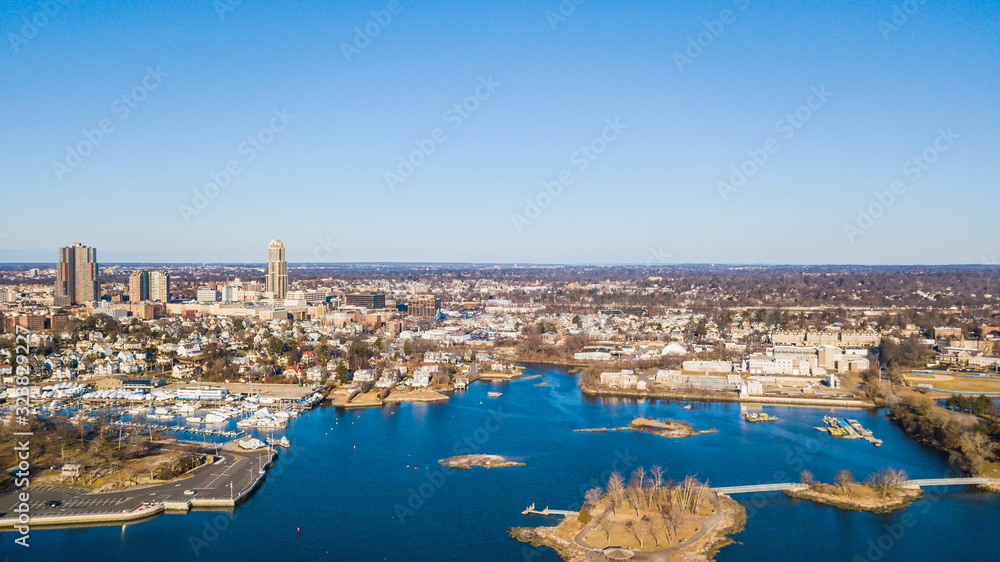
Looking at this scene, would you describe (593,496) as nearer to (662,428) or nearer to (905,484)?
(905,484)

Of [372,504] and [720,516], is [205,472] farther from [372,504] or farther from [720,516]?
[720,516]

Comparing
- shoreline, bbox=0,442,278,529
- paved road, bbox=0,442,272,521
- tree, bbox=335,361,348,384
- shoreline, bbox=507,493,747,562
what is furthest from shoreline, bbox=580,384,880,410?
shoreline, bbox=0,442,278,529

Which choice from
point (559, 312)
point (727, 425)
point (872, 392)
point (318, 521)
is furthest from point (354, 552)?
point (559, 312)

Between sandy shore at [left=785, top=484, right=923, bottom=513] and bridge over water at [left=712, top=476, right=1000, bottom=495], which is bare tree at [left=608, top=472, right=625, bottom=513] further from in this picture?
sandy shore at [left=785, top=484, right=923, bottom=513]

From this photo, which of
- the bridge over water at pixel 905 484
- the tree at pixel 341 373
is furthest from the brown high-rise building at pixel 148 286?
the bridge over water at pixel 905 484

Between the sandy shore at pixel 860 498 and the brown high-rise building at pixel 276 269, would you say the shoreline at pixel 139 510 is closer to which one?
the sandy shore at pixel 860 498

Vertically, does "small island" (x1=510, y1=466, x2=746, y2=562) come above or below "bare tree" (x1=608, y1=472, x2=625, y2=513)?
below
